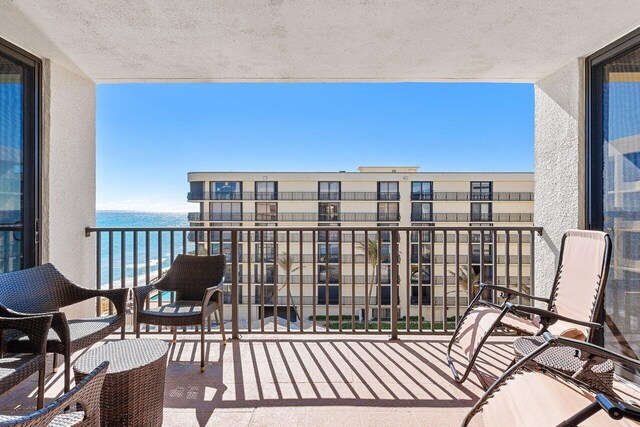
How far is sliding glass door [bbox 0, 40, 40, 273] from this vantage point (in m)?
2.67

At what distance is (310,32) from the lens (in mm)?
2521

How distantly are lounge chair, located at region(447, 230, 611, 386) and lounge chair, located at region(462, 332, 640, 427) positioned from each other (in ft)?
1.31

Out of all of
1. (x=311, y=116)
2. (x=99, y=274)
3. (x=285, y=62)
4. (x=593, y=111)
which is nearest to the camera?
(x=593, y=111)

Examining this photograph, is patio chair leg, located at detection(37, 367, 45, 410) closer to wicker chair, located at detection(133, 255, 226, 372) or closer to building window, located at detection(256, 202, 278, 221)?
wicker chair, located at detection(133, 255, 226, 372)

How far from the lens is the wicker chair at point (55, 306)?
78.7 inches

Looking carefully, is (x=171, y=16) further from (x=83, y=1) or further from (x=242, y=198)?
(x=242, y=198)

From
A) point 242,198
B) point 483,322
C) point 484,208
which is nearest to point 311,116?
point 242,198

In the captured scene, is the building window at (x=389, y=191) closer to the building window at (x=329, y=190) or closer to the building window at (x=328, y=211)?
the building window at (x=329, y=190)

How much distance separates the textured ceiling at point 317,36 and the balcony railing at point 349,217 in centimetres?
1926

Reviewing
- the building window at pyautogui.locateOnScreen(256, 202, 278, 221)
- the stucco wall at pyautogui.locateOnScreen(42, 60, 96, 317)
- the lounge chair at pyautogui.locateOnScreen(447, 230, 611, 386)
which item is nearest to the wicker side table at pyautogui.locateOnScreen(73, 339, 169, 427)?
the stucco wall at pyautogui.locateOnScreen(42, 60, 96, 317)

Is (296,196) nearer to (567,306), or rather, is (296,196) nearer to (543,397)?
(567,306)

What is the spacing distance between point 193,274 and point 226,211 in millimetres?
19644

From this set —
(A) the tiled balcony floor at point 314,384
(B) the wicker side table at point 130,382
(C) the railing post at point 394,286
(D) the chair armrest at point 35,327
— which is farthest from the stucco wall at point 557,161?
(D) the chair armrest at point 35,327

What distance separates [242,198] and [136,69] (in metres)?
19.4
